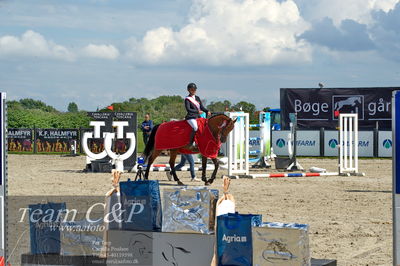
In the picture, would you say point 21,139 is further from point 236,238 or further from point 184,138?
point 236,238

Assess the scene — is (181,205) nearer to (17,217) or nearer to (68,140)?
(17,217)

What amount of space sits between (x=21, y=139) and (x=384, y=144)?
50.7ft

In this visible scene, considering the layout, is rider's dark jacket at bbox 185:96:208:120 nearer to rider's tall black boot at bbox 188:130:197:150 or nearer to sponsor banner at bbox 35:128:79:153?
rider's tall black boot at bbox 188:130:197:150

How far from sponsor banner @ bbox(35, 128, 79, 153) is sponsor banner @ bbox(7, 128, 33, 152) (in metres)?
0.31

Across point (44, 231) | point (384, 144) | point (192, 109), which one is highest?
point (192, 109)

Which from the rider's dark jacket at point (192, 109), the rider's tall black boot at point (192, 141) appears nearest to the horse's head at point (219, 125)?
the rider's dark jacket at point (192, 109)

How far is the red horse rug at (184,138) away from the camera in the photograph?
50.3 ft

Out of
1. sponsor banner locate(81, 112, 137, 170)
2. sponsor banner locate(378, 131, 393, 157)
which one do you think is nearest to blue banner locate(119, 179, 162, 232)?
sponsor banner locate(81, 112, 137, 170)

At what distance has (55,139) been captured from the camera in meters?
33.2

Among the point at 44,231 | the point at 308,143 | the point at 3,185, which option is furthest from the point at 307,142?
the point at 3,185

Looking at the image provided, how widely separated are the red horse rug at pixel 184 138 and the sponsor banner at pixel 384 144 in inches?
582

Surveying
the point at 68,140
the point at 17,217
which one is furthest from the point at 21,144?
the point at 17,217

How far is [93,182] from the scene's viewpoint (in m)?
16.1

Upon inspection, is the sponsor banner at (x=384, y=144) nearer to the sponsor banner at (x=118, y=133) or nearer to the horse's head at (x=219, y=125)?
the sponsor banner at (x=118, y=133)
